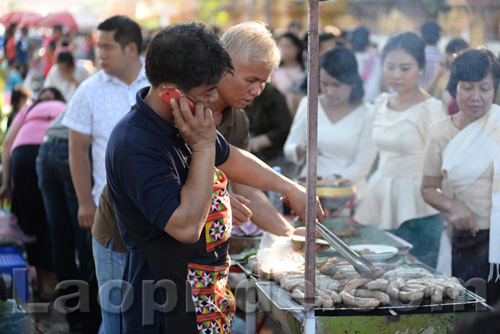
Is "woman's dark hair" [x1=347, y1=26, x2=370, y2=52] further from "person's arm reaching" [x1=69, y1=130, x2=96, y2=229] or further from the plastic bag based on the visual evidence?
the plastic bag

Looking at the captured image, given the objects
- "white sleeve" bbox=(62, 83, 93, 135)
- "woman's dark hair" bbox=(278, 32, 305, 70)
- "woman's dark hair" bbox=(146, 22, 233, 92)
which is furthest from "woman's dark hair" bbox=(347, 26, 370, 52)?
"woman's dark hair" bbox=(146, 22, 233, 92)

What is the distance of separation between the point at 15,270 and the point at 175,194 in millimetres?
2102

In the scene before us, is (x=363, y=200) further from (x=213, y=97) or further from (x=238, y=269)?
(x=213, y=97)

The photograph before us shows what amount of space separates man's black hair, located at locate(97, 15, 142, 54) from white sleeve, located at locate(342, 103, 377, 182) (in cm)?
157

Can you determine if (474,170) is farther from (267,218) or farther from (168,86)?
(168,86)

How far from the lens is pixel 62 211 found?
4.05m

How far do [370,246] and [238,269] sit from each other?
609 millimetres

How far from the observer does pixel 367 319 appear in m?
2.03

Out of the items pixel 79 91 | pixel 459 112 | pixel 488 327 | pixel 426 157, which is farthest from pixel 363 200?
pixel 488 327

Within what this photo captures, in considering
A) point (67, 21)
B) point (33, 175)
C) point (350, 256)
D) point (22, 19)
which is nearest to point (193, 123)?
point (350, 256)

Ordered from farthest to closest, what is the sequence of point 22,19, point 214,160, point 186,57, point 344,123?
point 22,19 < point 344,123 < point 214,160 < point 186,57

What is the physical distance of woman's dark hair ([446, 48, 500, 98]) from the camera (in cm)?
292

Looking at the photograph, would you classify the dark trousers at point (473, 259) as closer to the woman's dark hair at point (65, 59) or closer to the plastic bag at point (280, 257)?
the plastic bag at point (280, 257)

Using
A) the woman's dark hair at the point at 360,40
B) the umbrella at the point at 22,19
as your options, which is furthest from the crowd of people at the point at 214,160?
the umbrella at the point at 22,19
